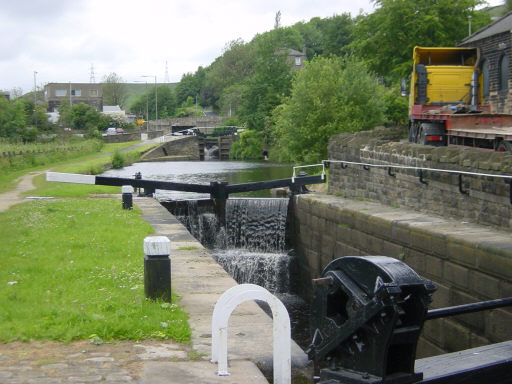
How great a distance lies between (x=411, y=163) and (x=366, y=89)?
19804 millimetres

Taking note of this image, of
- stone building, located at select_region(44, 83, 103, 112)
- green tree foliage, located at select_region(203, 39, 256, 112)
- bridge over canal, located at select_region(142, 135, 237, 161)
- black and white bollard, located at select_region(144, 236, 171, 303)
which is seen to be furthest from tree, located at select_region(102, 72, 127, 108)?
black and white bollard, located at select_region(144, 236, 171, 303)

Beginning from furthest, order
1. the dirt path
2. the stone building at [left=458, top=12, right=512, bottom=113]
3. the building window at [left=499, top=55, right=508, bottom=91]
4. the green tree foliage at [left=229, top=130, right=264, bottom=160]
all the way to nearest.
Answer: the green tree foliage at [left=229, top=130, right=264, bottom=160], the building window at [left=499, top=55, right=508, bottom=91], the stone building at [left=458, top=12, right=512, bottom=113], the dirt path

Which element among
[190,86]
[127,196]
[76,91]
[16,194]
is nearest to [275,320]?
[127,196]

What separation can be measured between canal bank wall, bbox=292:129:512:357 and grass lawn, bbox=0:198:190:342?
12.8ft

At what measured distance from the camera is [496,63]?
2720 cm

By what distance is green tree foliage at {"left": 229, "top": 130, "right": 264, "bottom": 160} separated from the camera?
59.5m

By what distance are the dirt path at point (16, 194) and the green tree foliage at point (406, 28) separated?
18043mm

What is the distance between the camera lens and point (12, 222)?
1346 centimetres

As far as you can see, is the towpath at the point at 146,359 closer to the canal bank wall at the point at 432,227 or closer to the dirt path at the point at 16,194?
the canal bank wall at the point at 432,227

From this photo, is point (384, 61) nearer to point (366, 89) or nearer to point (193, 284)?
point (366, 89)

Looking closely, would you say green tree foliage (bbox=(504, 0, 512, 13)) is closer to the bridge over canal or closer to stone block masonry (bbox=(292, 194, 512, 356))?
the bridge over canal

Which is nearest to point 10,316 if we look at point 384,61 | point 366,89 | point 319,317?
point 319,317

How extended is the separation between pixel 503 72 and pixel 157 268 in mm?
23881

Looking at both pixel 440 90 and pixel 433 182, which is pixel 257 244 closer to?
pixel 433 182
